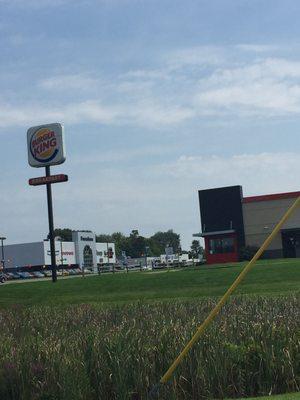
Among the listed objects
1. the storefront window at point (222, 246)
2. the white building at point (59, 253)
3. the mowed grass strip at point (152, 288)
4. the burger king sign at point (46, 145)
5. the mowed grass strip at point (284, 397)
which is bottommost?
the mowed grass strip at point (284, 397)

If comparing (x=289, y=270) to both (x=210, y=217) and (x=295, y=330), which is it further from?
(x=210, y=217)

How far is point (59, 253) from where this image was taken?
105m

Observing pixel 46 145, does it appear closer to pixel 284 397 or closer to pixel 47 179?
pixel 47 179

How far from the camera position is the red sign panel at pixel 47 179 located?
3703 cm

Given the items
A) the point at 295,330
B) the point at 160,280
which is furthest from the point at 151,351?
the point at 160,280

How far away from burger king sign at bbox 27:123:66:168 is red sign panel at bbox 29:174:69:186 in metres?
1.16

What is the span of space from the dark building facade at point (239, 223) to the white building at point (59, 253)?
28000 millimetres

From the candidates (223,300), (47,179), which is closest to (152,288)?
(47,179)

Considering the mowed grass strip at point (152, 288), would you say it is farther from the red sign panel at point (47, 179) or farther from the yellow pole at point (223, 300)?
the yellow pole at point (223, 300)

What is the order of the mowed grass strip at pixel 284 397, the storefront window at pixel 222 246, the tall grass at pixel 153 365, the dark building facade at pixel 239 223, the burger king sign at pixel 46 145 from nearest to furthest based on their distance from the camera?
the mowed grass strip at pixel 284 397 → the tall grass at pixel 153 365 → the burger king sign at pixel 46 145 → the dark building facade at pixel 239 223 → the storefront window at pixel 222 246

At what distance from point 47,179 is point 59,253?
68.3m

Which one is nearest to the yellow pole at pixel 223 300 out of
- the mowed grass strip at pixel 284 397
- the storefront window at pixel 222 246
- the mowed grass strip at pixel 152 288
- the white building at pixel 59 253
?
the mowed grass strip at pixel 284 397

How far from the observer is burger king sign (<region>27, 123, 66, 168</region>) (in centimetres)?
3859

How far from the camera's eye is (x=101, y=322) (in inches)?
502
